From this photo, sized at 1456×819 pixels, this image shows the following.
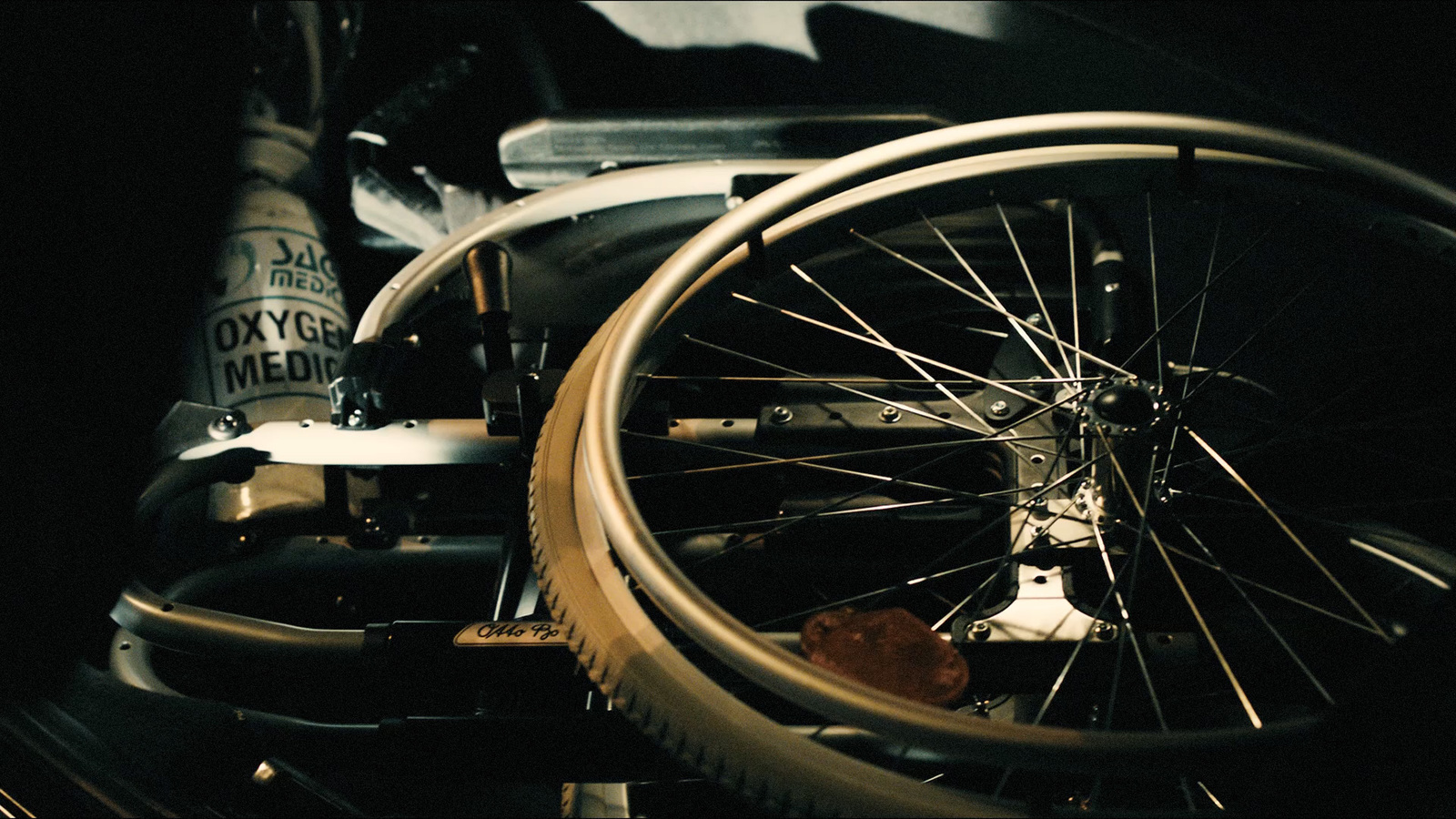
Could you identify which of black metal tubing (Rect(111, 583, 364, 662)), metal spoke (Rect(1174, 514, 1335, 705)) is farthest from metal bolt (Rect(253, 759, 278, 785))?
metal spoke (Rect(1174, 514, 1335, 705))

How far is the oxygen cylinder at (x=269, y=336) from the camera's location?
1148mm

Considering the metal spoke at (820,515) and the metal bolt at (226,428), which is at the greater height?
the metal bolt at (226,428)

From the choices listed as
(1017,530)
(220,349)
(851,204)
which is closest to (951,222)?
(851,204)

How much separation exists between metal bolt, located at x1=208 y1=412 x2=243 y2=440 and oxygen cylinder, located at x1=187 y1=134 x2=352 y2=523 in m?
0.11

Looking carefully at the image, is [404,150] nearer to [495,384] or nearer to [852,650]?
[495,384]

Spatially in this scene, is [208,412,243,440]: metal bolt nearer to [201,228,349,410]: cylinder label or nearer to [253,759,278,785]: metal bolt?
[201,228,349,410]: cylinder label

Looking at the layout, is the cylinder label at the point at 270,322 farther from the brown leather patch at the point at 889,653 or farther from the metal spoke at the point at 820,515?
the brown leather patch at the point at 889,653

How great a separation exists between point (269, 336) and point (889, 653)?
955 mm

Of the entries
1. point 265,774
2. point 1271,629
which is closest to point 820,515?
point 1271,629

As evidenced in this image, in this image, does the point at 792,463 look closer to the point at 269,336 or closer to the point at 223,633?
the point at 223,633

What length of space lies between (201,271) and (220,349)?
0.15 metres

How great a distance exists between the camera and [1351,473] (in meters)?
1.12

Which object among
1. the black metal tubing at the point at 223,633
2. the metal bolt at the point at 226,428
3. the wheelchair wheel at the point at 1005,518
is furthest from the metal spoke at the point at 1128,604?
the metal bolt at the point at 226,428

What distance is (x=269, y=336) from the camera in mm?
1263
